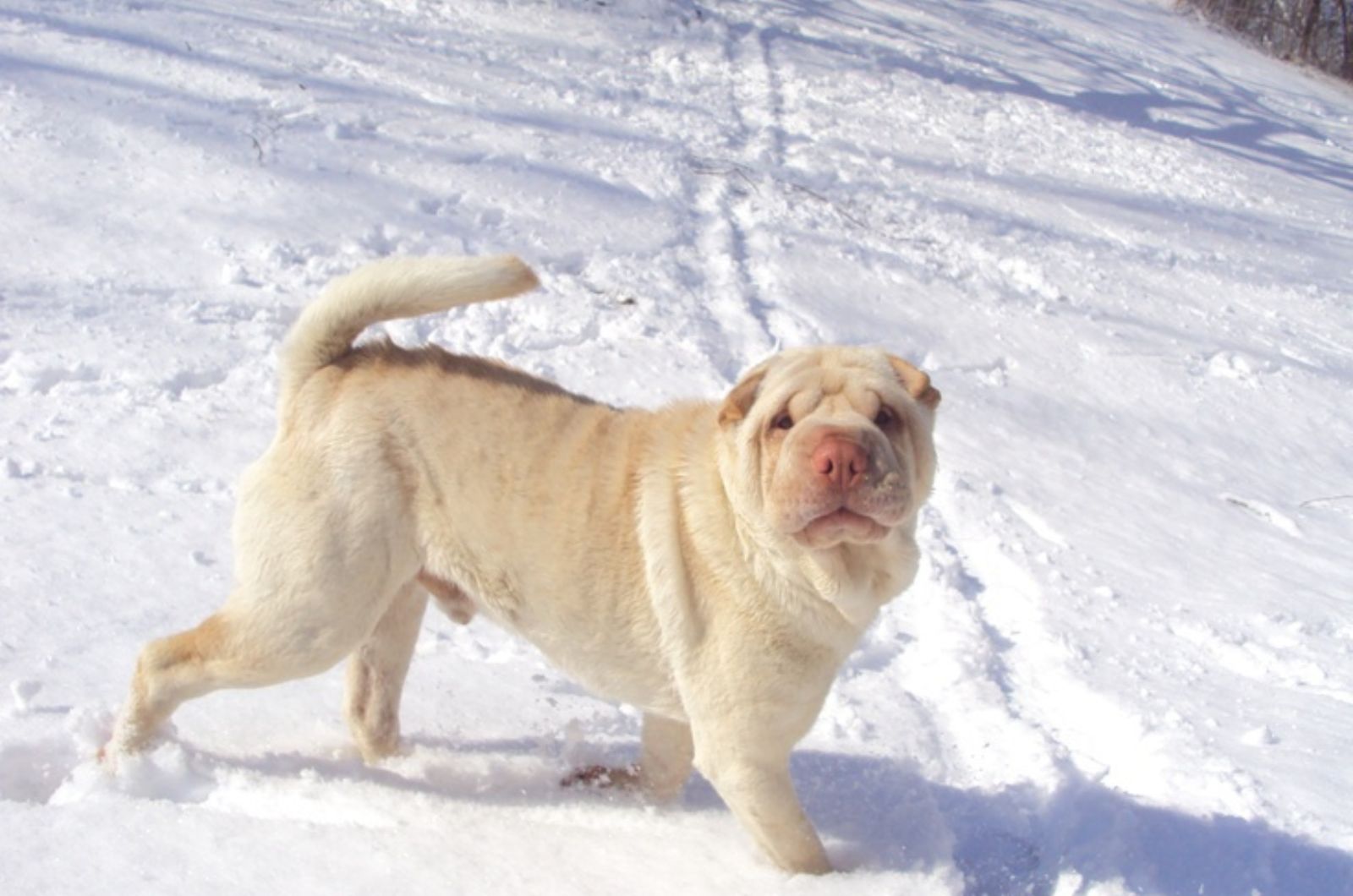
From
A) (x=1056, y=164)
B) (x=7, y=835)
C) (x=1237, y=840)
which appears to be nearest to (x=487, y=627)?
(x=7, y=835)

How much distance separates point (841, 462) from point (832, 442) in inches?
1.9

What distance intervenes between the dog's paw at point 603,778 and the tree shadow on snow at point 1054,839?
1.59 feet

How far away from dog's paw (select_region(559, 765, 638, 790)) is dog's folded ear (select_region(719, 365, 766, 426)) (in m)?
1.13

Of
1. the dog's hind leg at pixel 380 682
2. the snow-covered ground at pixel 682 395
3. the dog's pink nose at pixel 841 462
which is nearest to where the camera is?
the dog's pink nose at pixel 841 462

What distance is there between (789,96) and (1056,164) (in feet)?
7.93

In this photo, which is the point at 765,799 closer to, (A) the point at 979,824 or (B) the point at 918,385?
(A) the point at 979,824

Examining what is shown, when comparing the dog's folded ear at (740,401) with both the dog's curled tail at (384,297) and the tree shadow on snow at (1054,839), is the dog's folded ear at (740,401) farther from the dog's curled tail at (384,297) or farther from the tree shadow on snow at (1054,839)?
the tree shadow on snow at (1054,839)

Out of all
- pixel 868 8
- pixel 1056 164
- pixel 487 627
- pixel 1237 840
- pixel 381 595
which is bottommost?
pixel 487 627

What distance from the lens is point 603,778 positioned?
10.6ft

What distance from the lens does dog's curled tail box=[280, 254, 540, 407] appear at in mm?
2883

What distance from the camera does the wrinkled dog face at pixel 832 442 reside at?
7.80ft

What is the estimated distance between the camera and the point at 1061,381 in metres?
6.31

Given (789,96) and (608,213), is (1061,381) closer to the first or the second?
(608,213)

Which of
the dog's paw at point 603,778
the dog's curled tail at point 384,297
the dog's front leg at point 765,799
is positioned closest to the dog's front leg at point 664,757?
the dog's paw at point 603,778
